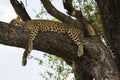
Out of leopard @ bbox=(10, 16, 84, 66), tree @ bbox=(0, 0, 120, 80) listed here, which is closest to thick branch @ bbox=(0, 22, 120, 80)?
tree @ bbox=(0, 0, 120, 80)

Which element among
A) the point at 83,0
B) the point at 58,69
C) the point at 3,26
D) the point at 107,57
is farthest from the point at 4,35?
the point at 58,69

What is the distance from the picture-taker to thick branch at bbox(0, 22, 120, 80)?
10.4 meters

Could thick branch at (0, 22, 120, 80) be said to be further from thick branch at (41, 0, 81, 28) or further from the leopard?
thick branch at (41, 0, 81, 28)

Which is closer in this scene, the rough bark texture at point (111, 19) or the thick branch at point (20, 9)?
the rough bark texture at point (111, 19)

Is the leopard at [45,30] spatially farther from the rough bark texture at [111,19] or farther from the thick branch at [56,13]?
the thick branch at [56,13]

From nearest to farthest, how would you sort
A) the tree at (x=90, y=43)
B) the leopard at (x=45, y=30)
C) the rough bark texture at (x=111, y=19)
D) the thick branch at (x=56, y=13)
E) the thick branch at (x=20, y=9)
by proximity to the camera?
the tree at (x=90, y=43) < the leopard at (x=45, y=30) < the rough bark texture at (x=111, y=19) < the thick branch at (x=20, y=9) < the thick branch at (x=56, y=13)

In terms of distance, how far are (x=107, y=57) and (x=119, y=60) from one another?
60 cm

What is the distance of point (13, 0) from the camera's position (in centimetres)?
1260

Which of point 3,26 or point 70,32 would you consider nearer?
point 3,26

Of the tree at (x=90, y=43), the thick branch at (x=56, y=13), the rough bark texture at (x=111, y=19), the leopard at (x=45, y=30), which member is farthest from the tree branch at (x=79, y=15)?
the thick branch at (x=56, y=13)

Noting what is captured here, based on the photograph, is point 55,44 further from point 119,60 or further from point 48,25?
point 119,60

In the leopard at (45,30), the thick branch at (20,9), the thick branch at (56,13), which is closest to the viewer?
the leopard at (45,30)

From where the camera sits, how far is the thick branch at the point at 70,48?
34.1 feet

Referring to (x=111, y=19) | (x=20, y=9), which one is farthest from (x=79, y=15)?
(x=20, y=9)
